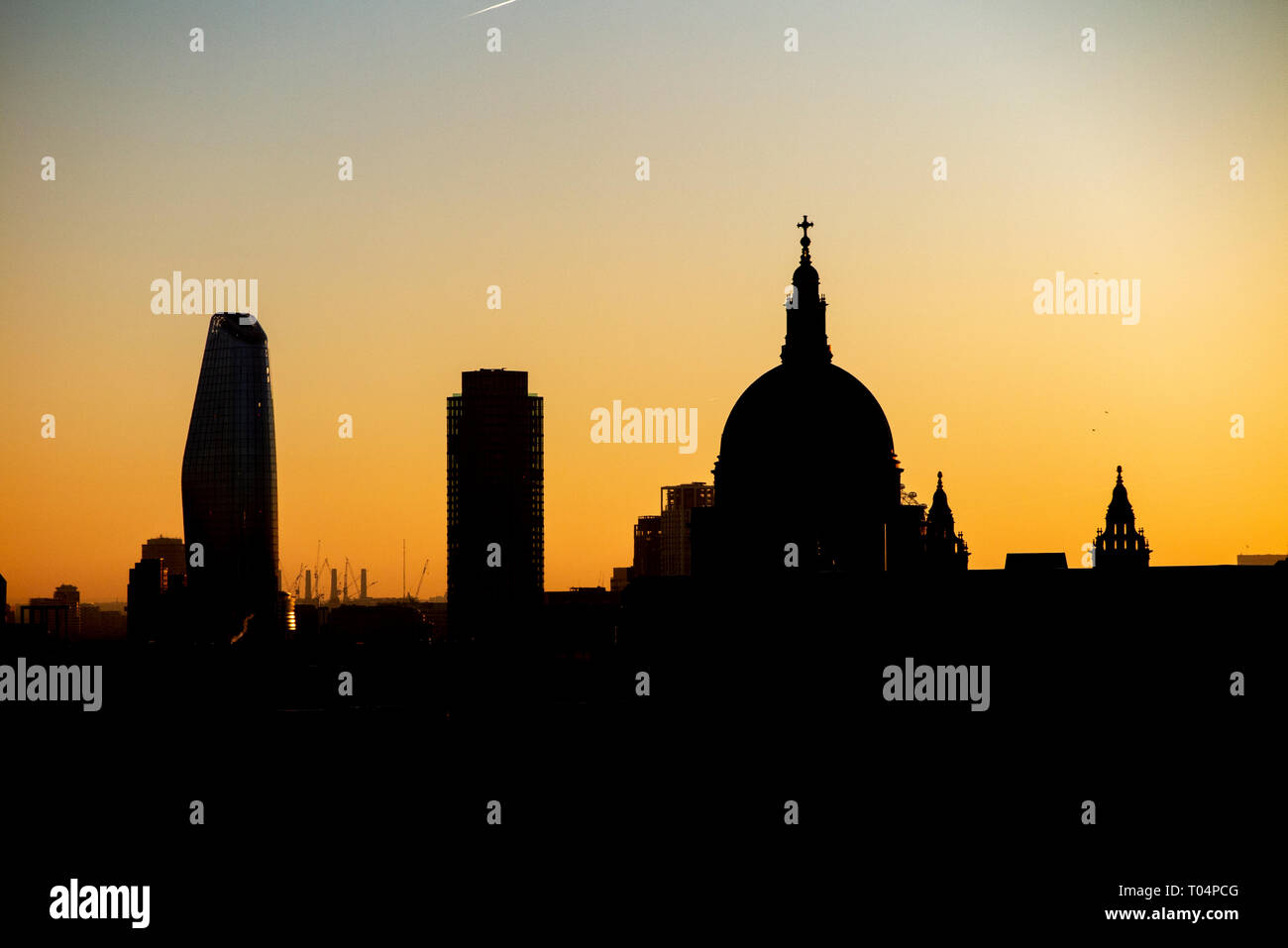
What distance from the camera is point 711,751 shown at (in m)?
95.4

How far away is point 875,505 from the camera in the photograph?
11281cm

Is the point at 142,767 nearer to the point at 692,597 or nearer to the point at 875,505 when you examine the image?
the point at 692,597

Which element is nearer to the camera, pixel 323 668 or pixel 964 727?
pixel 964 727

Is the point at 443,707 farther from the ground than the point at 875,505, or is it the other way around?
the point at 875,505
